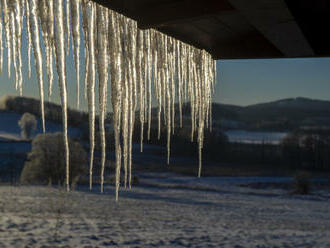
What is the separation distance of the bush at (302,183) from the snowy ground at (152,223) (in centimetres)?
971

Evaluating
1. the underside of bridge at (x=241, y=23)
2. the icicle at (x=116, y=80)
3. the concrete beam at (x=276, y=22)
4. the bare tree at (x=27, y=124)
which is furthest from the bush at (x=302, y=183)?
the bare tree at (x=27, y=124)

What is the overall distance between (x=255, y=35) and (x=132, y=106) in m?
1.15

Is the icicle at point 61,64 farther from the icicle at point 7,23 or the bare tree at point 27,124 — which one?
the bare tree at point 27,124

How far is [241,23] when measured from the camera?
7.77ft

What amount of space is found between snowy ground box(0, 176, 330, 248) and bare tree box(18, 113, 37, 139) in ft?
194

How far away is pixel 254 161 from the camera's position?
213 feet

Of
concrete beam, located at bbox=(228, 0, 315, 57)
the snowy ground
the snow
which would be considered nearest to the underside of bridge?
concrete beam, located at bbox=(228, 0, 315, 57)

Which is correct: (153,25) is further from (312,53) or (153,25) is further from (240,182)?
(240,182)

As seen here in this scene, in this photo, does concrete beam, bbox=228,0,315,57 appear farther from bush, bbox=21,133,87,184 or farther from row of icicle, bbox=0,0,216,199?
bush, bbox=21,133,87,184

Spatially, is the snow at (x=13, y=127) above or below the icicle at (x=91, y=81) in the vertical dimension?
above

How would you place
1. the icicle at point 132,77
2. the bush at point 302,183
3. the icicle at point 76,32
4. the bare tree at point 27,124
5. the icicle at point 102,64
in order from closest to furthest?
the icicle at point 76,32 → the icicle at point 102,64 → the icicle at point 132,77 → the bush at point 302,183 → the bare tree at point 27,124

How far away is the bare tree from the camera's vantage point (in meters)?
81.3

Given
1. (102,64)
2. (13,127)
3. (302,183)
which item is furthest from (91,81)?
(13,127)

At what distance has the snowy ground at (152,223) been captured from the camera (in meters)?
13.7
